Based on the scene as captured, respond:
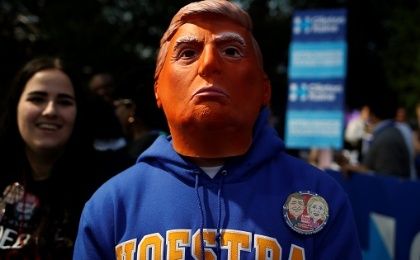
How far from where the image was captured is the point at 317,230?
1.92 metres

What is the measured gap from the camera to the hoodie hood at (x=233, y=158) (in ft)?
6.60

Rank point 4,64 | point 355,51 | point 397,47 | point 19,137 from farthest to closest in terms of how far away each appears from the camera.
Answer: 1. point 355,51
2. point 397,47
3. point 4,64
4. point 19,137

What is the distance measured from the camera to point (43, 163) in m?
2.86

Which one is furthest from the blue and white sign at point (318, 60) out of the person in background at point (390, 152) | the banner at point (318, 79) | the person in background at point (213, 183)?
the person in background at point (213, 183)

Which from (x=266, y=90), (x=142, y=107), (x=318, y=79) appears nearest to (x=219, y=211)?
(x=266, y=90)

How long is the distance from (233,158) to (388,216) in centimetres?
294

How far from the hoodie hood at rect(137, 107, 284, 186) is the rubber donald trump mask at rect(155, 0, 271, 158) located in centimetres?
3

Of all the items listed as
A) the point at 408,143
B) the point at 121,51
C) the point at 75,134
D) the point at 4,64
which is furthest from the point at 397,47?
the point at 75,134

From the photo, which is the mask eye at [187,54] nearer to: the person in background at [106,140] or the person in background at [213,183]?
the person in background at [213,183]

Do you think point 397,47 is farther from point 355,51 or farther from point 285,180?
point 285,180

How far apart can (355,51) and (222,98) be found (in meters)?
26.6

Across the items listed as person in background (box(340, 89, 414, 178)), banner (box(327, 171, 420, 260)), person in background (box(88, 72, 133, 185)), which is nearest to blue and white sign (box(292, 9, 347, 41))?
person in background (box(340, 89, 414, 178))

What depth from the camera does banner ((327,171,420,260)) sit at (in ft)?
14.0

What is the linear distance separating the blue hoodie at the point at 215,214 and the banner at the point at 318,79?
17.8ft
